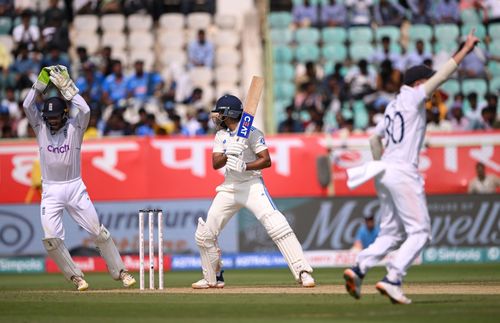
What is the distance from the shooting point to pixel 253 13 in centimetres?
2172

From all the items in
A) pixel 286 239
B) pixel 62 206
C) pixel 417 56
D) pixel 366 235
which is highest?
pixel 417 56

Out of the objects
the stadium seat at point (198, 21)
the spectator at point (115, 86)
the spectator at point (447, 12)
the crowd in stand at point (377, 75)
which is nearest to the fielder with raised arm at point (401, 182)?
the crowd in stand at point (377, 75)

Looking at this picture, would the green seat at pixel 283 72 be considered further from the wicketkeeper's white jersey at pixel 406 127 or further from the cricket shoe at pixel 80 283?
the wicketkeeper's white jersey at pixel 406 127

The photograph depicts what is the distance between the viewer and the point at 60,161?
1156 cm

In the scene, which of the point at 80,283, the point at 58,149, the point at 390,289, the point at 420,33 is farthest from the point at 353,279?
the point at 420,33

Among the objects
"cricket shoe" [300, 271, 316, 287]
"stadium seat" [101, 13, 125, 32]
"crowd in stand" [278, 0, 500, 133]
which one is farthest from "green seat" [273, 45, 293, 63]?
"cricket shoe" [300, 271, 316, 287]

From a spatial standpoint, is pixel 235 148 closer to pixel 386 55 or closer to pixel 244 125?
pixel 244 125

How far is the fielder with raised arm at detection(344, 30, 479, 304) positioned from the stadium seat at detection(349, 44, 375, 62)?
40.2 feet

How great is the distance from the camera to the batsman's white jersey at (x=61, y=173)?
11562 millimetres

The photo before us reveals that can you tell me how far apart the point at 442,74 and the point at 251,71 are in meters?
12.6

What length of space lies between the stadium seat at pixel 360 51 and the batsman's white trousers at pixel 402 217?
12.5 meters

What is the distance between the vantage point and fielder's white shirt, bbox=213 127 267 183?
440 inches

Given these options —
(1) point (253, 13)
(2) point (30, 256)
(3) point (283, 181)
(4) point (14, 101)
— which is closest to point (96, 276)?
(2) point (30, 256)

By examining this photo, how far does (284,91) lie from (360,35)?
180 centimetres
